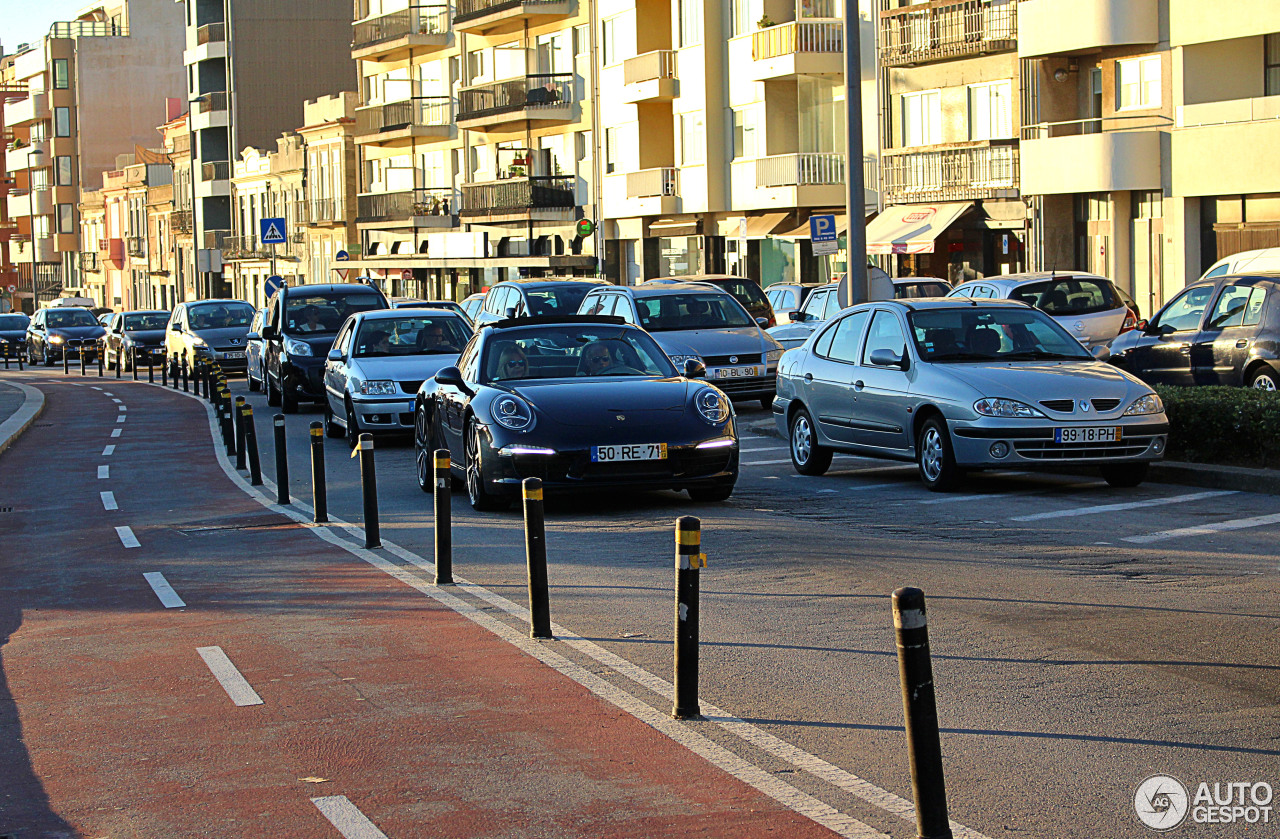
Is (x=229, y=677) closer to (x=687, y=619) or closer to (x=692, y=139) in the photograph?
(x=687, y=619)

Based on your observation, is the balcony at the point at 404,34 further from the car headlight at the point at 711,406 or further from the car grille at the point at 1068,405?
the car grille at the point at 1068,405

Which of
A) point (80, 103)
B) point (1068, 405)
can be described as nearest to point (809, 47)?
point (1068, 405)

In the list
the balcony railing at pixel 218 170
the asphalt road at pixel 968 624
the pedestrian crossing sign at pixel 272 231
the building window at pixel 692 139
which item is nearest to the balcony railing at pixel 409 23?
the building window at pixel 692 139

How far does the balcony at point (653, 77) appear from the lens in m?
48.7

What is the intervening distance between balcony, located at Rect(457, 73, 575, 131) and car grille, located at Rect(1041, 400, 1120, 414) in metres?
43.0

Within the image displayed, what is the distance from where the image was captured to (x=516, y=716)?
6762mm

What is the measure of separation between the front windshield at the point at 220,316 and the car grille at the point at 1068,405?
2796 cm

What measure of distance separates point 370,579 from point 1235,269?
16.8 m

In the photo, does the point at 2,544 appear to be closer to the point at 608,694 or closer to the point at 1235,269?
the point at 608,694

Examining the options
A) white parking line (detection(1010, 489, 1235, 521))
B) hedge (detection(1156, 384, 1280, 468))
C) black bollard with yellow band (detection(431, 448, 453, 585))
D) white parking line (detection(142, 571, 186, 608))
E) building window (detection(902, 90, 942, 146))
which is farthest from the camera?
building window (detection(902, 90, 942, 146))

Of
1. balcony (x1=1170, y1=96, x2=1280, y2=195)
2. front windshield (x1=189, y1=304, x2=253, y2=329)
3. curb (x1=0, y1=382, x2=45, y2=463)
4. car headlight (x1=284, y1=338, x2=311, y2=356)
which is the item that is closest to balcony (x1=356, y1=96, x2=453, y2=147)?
front windshield (x1=189, y1=304, x2=253, y2=329)

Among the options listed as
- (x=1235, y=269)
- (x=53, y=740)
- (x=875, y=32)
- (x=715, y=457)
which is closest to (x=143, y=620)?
(x=53, y=740)

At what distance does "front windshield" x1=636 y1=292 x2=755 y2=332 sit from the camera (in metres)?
24.1

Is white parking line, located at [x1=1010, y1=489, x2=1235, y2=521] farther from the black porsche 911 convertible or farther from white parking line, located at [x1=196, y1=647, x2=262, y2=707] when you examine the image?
white parking line, located at [x1=196, y1=647, x2=262, y2=707]
